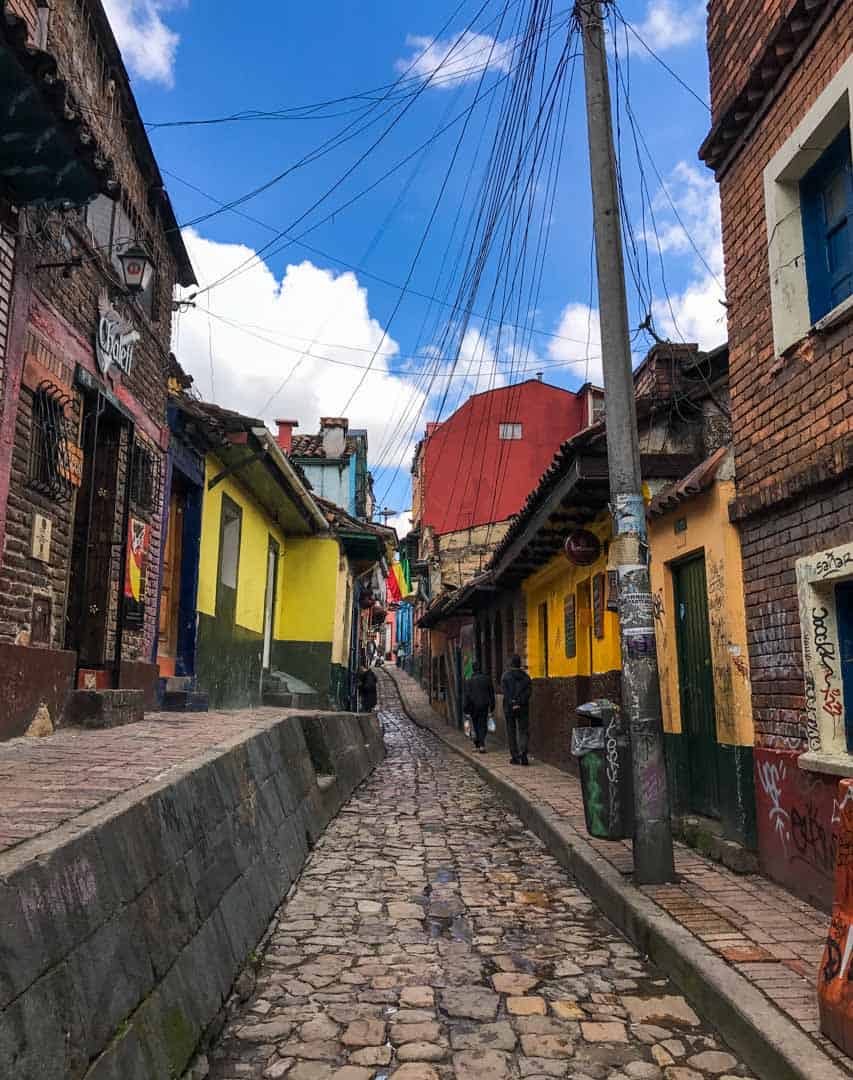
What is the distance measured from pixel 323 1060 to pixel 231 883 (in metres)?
1.25

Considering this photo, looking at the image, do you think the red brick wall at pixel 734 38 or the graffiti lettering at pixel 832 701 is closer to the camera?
the graffiti lettering at pixel 832 701

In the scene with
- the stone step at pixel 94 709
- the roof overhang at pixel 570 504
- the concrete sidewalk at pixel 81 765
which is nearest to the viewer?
the concrete sidewalk at pixel 81 765

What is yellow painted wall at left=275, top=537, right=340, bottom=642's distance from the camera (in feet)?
57.7

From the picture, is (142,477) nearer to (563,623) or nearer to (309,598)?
(563,623)

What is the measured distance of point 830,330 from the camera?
5277 mm

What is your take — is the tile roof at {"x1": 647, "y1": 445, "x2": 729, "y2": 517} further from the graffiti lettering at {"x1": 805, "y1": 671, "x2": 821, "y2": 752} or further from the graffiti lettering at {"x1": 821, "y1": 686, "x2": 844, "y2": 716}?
the graffiti lettering at {"x1": 821, "y1": 686, "x2": 844, "y2": 716}

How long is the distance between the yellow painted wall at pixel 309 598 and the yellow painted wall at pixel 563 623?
3.97m

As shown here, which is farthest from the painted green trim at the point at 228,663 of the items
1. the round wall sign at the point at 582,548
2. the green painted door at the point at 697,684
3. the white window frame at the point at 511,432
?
the white window frame at the point at 511,432

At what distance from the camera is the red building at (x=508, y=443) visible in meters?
30.7

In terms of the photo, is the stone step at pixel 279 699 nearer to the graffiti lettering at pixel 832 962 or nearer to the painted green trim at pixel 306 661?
the painted green trim at pixel 306 661

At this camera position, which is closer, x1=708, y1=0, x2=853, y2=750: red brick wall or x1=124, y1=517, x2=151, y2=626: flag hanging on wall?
x1=708, y1=0, x2=853, y2=750: red brick wall

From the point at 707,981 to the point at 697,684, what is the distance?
12.7 feet

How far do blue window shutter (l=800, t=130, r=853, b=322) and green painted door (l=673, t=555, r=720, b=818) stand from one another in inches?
95.6

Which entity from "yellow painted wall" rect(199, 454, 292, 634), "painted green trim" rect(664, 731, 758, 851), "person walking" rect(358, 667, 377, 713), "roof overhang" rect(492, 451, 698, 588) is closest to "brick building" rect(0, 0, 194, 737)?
"yellow painted wall" rect(199, 454, 292, 634)
